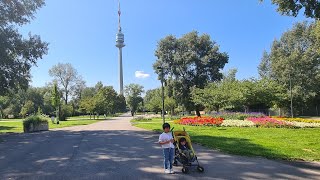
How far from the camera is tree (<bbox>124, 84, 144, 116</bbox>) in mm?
111312

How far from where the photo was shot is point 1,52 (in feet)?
82.3

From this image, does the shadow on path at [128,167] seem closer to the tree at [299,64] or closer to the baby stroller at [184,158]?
the baby stroller at [184,158]

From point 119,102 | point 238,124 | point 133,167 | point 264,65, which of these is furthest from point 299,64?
point 119,102

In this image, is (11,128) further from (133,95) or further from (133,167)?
(133,95)

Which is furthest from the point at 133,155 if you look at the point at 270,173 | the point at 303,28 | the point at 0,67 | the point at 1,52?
the point at 303,28

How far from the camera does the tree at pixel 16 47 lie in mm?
26984

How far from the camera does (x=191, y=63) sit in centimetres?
5403

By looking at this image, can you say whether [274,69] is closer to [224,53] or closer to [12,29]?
[224,53]

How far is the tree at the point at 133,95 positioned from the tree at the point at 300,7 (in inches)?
3810

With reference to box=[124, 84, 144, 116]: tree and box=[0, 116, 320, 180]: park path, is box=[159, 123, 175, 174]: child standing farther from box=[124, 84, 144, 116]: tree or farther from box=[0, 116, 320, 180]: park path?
box=[124, 84, 144, 116]: tree

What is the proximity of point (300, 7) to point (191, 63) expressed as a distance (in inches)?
1570

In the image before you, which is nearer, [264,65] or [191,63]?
[191,63]

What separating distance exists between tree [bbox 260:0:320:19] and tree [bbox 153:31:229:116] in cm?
3828

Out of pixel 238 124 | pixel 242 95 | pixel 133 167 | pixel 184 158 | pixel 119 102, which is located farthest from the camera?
pixel 119 102
